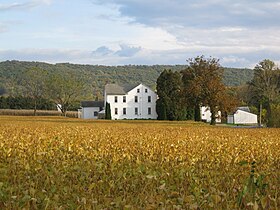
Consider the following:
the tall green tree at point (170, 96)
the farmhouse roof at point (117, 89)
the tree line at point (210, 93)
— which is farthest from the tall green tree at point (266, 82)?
the farmhouse roof at point (117, 89)

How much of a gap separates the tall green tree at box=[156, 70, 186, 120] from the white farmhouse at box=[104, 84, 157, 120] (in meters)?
7.03

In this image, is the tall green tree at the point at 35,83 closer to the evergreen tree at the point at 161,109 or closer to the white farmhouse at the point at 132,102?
the white farmhouse at the point at 132,102

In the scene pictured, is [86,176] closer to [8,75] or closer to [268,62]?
[268,62]

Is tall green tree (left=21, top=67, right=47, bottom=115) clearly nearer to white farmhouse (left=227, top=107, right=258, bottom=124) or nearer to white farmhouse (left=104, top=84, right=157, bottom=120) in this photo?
white farmhouse (left=104, top=84, right=157, bottom=120)

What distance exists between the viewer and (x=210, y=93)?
6494cm

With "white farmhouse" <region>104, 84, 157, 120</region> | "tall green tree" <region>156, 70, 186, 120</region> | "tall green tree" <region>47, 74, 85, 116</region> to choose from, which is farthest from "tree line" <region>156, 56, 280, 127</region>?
"tall green tree" <region>47, 74, 85, 116</region>

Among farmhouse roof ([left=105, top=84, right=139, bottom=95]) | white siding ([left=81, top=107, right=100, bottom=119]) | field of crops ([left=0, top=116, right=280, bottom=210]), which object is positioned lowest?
field of crops ([left=0, top=116, right=280, bottom=210])

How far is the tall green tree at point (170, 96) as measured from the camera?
303 ft

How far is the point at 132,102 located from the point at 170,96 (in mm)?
11669

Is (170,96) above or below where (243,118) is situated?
above

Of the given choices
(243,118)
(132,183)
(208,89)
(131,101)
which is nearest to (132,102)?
(131,101)

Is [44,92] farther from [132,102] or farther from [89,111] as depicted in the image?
[132,102]

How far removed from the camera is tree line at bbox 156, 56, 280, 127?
64.6 meters

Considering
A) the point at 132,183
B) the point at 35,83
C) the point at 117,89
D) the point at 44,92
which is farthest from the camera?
the point at 44,92
